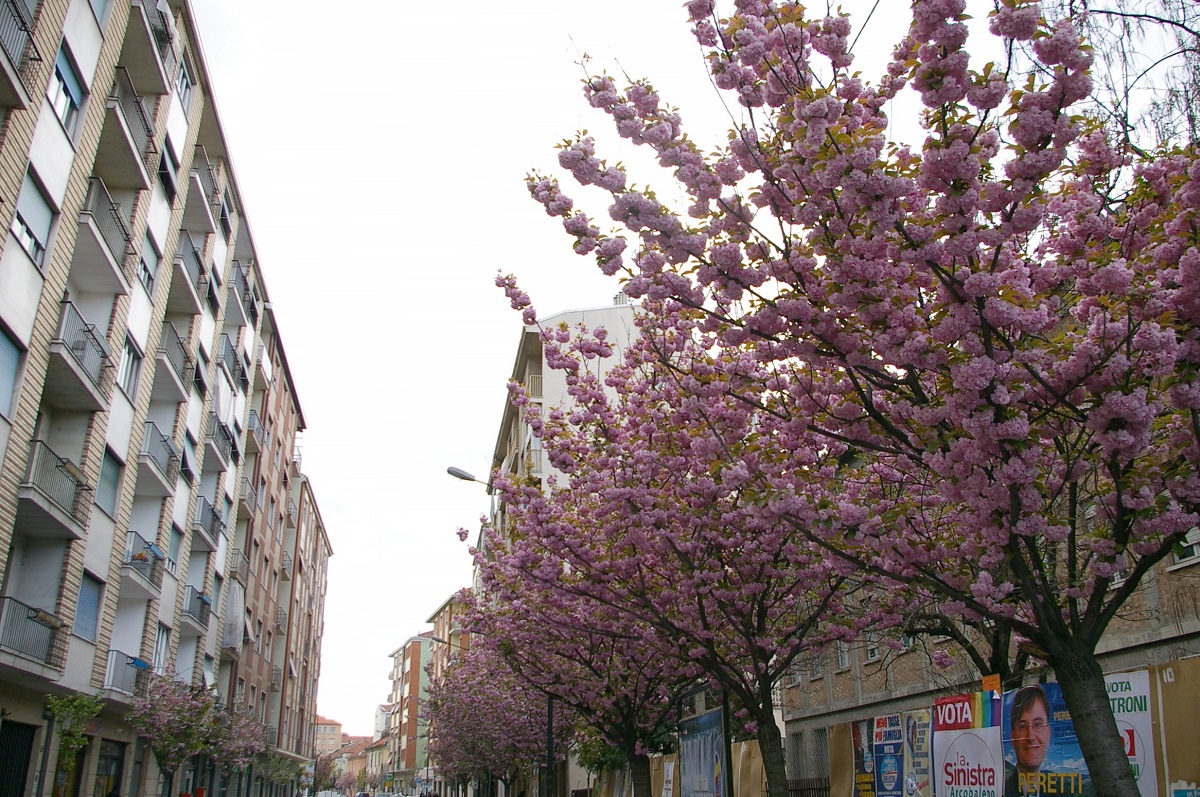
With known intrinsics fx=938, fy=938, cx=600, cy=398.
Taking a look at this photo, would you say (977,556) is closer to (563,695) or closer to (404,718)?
(563,695)

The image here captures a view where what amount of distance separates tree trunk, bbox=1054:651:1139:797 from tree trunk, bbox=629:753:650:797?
47.4ft

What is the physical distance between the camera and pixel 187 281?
26.1 m

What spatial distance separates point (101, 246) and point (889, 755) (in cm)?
1759

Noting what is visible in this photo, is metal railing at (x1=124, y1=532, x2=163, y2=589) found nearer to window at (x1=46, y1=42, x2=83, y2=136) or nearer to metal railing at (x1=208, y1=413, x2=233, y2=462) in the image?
metal railing at (x1=208, y1=413, x2=233, y2=462)

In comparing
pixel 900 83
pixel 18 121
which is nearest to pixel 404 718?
pixel 18 121

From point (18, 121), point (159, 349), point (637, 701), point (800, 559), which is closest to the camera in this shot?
point (800, 559)

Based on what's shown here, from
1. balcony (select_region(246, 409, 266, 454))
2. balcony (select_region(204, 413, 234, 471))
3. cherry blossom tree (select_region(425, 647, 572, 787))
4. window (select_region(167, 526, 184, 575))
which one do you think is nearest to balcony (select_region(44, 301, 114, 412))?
window (select_region(167, 526, 184, 575))

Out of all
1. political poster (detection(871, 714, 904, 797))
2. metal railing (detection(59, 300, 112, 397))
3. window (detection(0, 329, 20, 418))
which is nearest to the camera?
political poster (detection(871, 714, 904, 797))

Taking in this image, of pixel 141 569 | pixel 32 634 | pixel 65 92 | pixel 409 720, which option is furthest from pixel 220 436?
pixel 409 720

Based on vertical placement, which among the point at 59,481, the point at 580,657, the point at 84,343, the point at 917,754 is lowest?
the point at 917,754

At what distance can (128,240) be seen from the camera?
70.1 ft

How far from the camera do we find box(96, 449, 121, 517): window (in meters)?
21.0

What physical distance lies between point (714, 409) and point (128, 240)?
1661 centimetres

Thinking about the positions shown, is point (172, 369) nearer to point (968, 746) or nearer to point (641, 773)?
point (641, 773)
